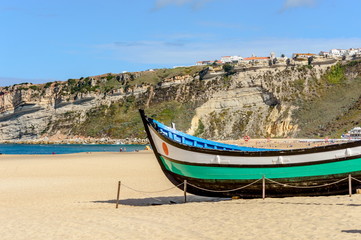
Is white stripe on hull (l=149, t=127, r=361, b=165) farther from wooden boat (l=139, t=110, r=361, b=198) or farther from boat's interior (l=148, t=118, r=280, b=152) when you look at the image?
boat's interior (l=148, t=118, r=280, b=152)

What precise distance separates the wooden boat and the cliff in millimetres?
69693

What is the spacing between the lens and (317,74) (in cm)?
10694

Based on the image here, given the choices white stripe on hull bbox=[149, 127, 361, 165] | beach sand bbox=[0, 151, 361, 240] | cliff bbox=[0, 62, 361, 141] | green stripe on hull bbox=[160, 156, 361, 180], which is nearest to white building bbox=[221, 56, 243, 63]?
cliff bbox=[0, 62, 361, 141]

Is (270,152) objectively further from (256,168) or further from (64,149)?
(64,149)

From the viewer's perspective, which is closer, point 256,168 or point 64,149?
point 256,168

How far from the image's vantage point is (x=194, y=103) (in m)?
114

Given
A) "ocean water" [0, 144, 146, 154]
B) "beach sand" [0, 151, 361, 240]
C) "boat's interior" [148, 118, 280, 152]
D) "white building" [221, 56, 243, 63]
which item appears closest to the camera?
"beach sand" [0, 151, 361, 240]

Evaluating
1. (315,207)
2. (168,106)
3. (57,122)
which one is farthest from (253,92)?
(315,207)

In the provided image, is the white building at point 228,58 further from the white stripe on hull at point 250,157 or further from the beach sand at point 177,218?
the white stripe on hull at point 250,157

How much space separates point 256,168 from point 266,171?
13.3 inches

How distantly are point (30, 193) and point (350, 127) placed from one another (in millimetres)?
67829

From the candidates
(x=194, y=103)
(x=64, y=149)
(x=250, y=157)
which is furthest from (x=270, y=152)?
(x=194, y=103)

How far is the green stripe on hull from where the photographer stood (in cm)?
1511

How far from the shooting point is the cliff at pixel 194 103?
319 ft
